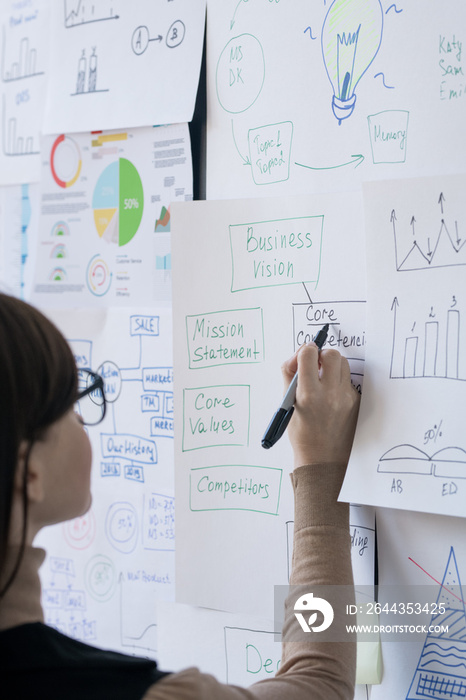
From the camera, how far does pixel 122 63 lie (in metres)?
1.30

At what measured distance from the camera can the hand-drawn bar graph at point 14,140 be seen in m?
1.50

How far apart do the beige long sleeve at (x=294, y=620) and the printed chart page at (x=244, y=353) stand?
3.9 inches

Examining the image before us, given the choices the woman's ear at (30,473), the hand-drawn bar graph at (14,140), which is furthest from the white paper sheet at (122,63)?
the woman's ear at (30,473)

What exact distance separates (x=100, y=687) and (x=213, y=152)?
81 cm

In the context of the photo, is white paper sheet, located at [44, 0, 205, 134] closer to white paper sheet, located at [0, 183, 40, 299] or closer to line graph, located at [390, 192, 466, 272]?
white paper sheet, located at [0, 183, 40, 299]

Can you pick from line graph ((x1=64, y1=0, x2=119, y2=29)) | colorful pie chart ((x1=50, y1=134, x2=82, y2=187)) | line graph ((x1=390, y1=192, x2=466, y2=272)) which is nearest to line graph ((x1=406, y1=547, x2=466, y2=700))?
line graph ((x1=390, y1=192, x2=466, y2=272))

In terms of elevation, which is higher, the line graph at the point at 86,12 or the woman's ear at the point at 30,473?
the line graph at the point at 86,12

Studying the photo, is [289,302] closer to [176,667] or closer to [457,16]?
[457,16]

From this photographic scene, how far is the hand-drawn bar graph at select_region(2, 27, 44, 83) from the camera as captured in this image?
4.83 ft

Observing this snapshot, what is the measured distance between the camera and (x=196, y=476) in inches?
46.6

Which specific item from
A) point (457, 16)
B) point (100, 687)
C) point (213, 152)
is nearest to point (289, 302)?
point (213, 152)

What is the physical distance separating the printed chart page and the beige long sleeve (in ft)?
0.33

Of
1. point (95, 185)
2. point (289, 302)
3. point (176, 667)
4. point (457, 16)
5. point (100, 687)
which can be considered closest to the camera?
point (100, 687)

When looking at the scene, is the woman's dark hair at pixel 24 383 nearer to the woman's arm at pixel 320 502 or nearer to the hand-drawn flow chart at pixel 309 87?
the woman's arm at pixel 320 502
